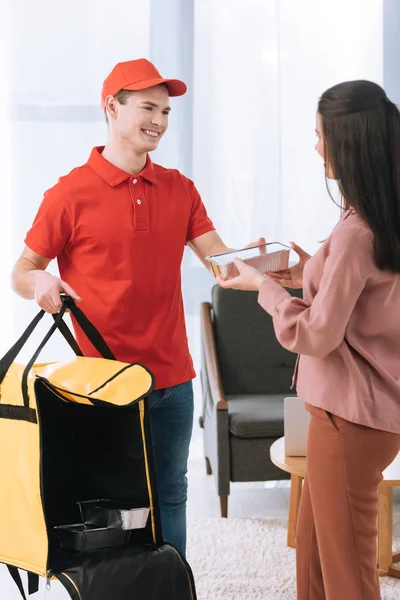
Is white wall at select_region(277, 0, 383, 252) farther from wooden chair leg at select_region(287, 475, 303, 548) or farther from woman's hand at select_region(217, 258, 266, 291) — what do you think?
woman's hand at select_region(217, 258, 266, 291)

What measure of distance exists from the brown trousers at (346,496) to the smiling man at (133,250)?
44 cm

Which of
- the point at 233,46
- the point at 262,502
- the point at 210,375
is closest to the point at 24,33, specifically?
the point at 233,46

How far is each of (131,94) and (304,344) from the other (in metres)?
0.78

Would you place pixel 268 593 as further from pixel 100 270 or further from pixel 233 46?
pixel 233 46

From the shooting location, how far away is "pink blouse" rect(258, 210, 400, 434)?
5.07ft

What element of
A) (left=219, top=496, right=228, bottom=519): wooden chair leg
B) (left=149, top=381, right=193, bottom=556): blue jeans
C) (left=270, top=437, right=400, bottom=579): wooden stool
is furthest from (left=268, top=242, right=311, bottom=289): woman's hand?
(left=219, top=496, right=228, bottom=519): wooden chair leg

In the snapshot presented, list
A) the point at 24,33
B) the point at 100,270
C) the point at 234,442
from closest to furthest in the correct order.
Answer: the point at 100,270, the point at 234,442, the point at 24,33

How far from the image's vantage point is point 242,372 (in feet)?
12.2

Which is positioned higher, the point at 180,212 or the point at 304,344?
the point at 180,212

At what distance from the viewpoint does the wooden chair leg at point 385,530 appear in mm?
2613

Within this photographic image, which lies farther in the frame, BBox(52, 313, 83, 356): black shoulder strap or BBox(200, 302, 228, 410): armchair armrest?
BBox(200, 302, 228, 410): armchair armrest

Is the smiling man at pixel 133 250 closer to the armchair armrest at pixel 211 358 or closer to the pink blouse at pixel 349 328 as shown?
the pink blouse at pixel 349 328

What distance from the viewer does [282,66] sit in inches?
151

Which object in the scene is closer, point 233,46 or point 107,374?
point 107,374
